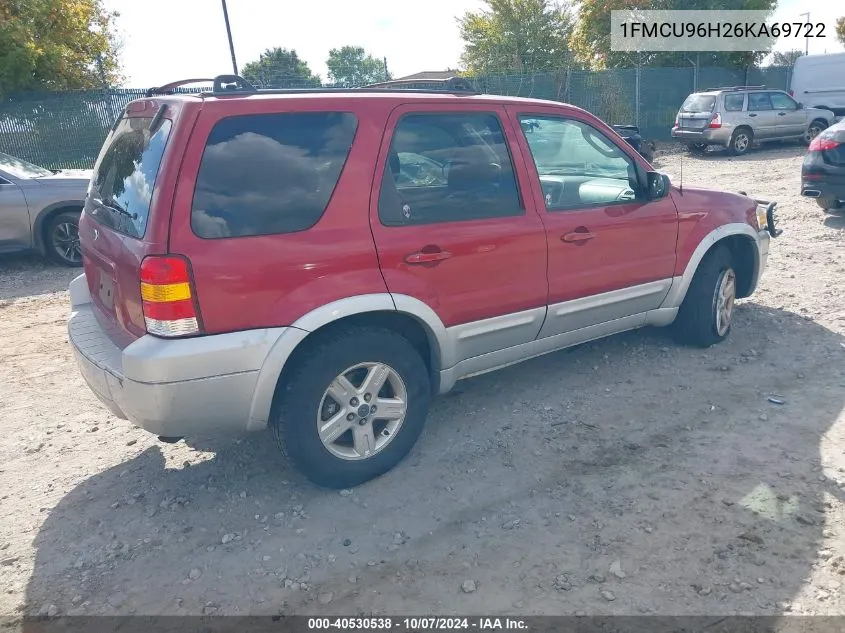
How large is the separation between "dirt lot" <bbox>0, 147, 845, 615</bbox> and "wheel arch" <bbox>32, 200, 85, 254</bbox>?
13.1 feet

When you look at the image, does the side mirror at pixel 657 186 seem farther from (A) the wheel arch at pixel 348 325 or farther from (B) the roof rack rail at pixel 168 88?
(B) the roof rack rail at pixel 168 88

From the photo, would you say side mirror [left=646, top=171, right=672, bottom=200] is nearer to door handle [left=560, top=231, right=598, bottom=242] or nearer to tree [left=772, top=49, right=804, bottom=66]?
door handle [left=560, top=231, right=598, bottom=242]

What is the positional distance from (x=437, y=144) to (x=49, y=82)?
1722 centimetres

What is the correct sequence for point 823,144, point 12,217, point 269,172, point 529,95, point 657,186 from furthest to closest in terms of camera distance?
1. point 529,95
2. point 823,144
3. point 12,217
4. point 657,186
5. point 269,172

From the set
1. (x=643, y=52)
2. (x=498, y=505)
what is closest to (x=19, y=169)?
(x=498, y=505)

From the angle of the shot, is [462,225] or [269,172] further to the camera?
[462,225]

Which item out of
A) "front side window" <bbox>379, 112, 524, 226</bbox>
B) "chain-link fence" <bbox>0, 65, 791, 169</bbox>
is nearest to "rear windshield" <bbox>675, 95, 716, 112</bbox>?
"chain-link fence" <bbox>0, 65, 791, 169</bbox>

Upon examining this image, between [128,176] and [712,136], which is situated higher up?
[128,176]

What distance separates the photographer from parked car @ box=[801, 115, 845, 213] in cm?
873

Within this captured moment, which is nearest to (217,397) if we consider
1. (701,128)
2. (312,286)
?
(312,286)

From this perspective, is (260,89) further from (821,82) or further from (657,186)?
(821,82)

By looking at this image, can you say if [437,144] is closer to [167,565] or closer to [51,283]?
[167,565]

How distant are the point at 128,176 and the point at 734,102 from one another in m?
17.8

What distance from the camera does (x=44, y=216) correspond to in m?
8.35
